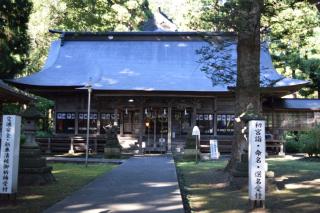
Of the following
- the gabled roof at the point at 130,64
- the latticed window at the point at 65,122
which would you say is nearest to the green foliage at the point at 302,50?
the gabled roof at the point at 130,64

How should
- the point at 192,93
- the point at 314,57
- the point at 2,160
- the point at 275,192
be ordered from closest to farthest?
the point at 2,160 → the point at 275,192 → the point at 192,93 → the point at 314,57

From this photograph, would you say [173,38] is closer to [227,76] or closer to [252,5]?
[227,76]

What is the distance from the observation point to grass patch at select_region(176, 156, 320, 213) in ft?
26.5

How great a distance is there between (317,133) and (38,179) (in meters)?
13.5

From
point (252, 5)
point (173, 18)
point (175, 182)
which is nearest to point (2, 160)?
point (175, 182)

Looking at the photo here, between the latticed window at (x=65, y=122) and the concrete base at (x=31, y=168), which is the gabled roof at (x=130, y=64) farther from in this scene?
the concrete base at (x=31, y=168)

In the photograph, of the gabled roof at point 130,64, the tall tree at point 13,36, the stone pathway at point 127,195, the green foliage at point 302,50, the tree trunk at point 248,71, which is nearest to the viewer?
the stone pathway at point 127,195

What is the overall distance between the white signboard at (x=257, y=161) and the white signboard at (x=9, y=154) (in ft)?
14.3

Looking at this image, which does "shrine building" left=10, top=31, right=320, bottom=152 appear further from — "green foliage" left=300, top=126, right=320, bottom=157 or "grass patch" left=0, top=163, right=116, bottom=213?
"grass patch" left=0, top=163, right=116, bottom=213

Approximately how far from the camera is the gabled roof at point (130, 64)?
2400cm

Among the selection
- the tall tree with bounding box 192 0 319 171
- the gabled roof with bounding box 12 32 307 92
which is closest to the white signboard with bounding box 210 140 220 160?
the gabled roof with bounding box 12 32 307 92

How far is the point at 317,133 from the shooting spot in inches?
774

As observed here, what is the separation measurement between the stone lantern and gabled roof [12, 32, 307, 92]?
11.9m

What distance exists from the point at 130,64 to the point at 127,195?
751 inches
